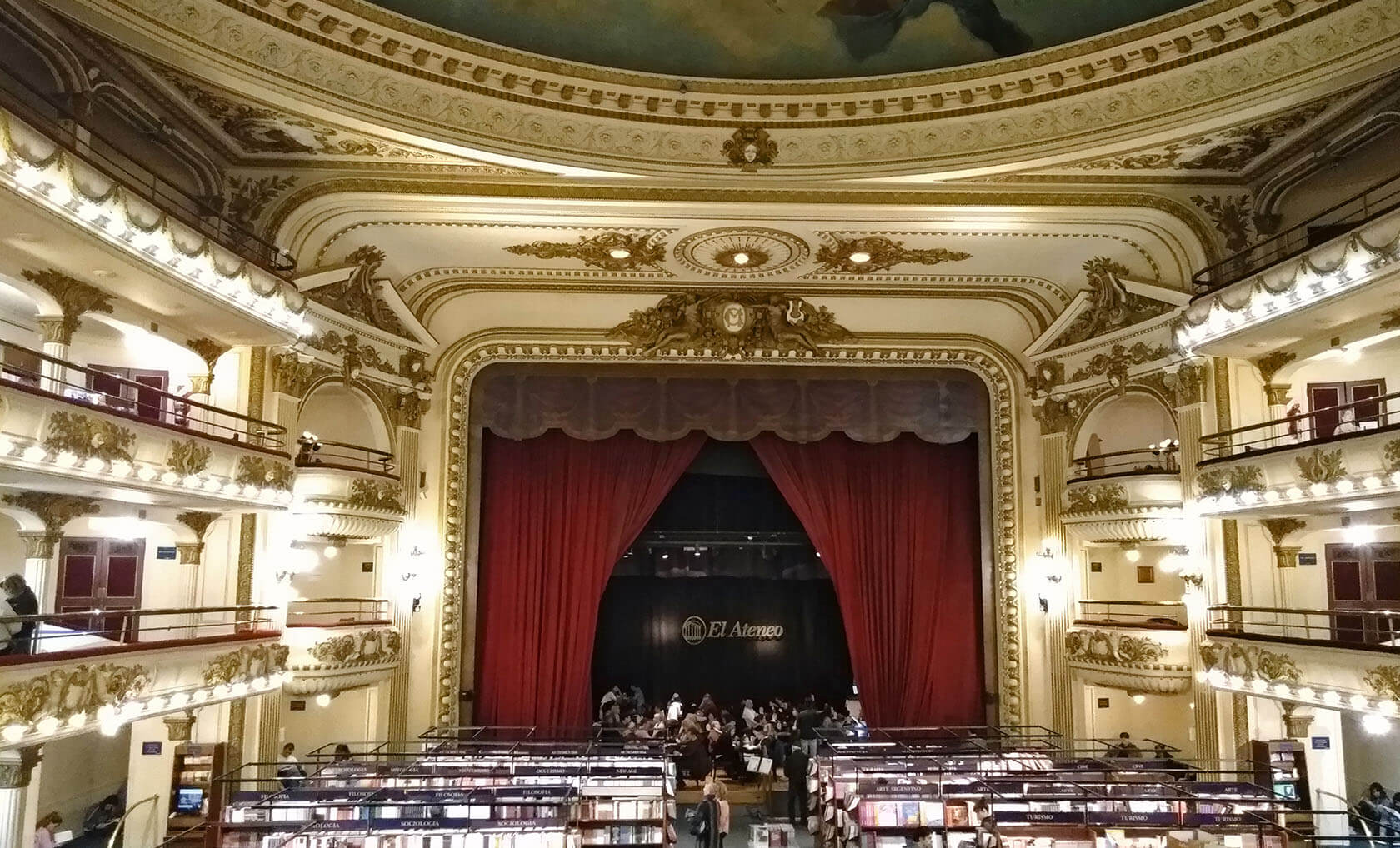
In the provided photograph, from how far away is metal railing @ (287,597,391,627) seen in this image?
42.8 ft

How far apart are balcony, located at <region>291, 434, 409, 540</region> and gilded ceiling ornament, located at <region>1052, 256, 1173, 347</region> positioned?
32.6ft

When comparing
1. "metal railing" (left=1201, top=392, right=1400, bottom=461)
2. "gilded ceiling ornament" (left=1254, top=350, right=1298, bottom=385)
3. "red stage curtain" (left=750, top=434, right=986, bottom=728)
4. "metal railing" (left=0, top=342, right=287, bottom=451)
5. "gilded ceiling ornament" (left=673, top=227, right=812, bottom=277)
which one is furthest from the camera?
"red stage curtain" (left=750, top=434, right=986, bottom=728)

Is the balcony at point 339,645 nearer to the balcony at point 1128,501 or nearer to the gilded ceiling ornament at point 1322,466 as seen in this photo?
the balcony at point 1128,501

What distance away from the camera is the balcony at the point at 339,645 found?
11.5 meters

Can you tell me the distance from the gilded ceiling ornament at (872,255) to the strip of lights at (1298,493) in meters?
4.60

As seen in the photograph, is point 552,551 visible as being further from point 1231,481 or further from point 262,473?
point 1231,481

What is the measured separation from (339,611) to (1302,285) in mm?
12235

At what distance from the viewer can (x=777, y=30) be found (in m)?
10.4

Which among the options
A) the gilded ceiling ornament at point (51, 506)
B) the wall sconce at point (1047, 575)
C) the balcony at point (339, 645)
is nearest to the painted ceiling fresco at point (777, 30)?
the gilded ceiling ornament at point (51, 506)

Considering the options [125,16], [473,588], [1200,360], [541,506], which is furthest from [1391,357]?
[125,16]

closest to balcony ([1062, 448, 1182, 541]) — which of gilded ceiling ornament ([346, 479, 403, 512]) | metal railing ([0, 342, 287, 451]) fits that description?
gilded ceiling ornament ([346, 479, 403, 512])

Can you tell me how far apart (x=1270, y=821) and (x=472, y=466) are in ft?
36.5

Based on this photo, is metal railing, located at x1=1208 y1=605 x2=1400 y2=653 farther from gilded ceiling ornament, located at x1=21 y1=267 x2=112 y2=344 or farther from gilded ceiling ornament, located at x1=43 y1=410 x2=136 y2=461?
gilded ceiling ornament, located at x1=21 y1=267 x2=112 y2=344

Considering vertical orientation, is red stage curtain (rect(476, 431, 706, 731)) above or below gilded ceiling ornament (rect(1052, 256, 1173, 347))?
below
